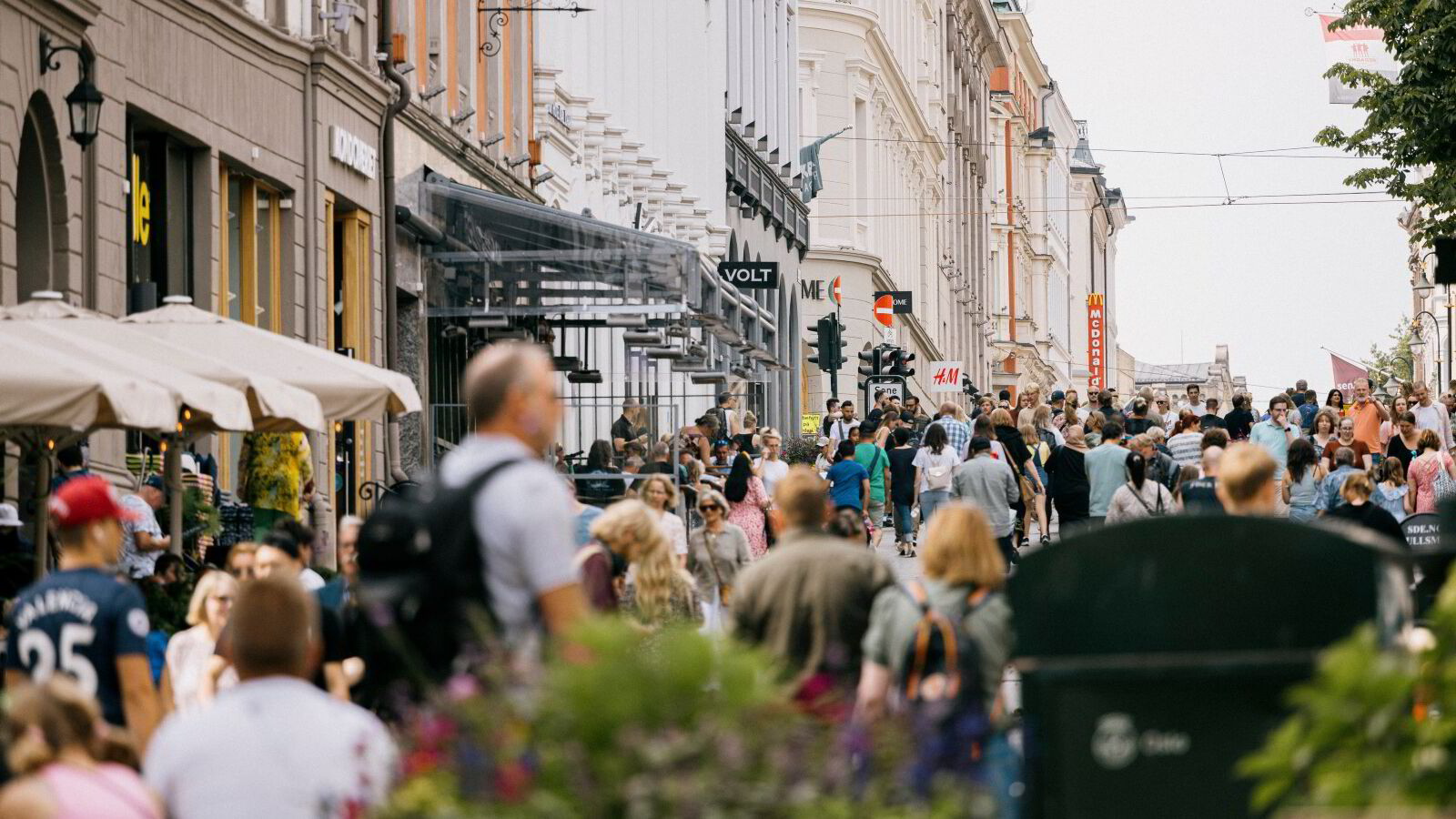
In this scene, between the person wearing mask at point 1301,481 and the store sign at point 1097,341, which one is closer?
the person wearing mask at point 1301,481

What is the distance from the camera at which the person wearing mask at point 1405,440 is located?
82.4 feet

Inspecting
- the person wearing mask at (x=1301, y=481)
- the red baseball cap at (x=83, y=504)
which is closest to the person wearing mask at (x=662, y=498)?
the person wearing mask at (x=1301, y=481)

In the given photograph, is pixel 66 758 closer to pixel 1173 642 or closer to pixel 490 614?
pixel 490 614

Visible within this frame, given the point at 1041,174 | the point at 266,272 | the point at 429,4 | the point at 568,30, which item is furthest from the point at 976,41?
the point at 266,272

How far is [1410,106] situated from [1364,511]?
663 inches

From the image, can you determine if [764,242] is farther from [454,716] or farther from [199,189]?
[454,716]

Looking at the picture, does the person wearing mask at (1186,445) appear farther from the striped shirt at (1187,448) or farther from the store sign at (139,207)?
the store sign at (139,207)

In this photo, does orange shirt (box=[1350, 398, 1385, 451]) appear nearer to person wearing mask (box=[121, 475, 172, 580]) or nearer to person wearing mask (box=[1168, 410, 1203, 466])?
person wearing mask (box=[1168, 410, 1203, 466])

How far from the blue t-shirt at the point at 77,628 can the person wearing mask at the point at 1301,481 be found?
13.6m

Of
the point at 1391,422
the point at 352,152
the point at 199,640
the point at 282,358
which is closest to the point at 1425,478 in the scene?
the point at 1391,422

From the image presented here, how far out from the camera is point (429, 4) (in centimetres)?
2862

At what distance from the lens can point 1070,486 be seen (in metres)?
23.7

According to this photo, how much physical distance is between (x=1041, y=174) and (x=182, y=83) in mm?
101534

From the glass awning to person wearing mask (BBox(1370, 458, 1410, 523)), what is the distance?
7.68 meters
